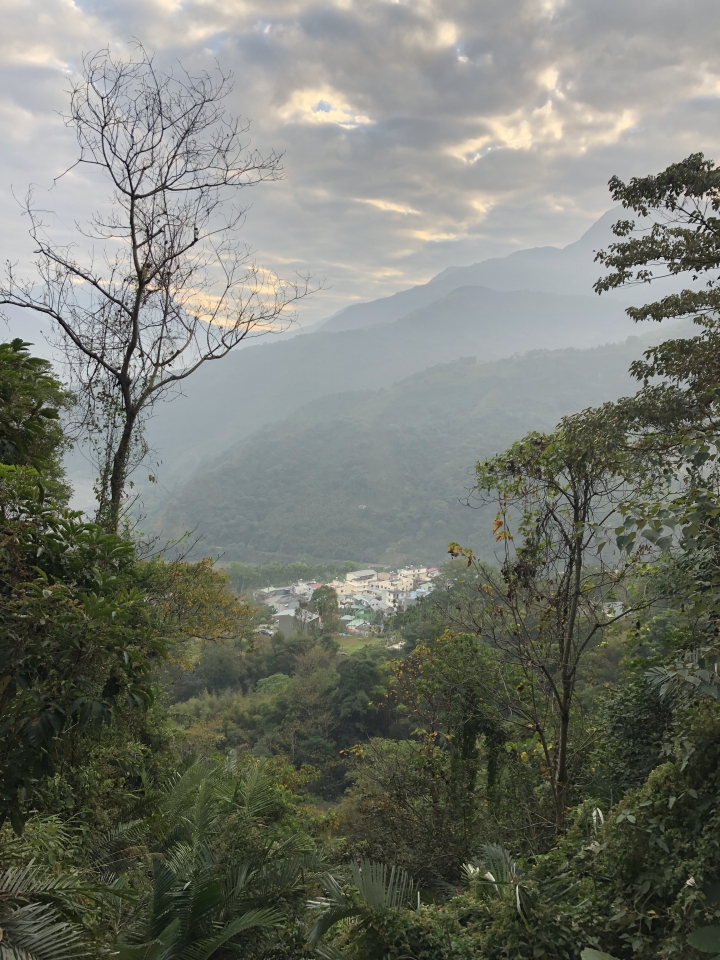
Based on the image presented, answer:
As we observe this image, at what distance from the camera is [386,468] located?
80938mm

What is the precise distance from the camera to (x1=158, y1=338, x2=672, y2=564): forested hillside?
6806cm

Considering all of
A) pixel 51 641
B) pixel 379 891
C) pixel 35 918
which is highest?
pixel 51 641

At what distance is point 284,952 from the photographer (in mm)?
3611

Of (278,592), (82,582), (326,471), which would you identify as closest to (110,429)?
(82,582)

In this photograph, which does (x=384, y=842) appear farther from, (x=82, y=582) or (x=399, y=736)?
(x=399, y=736)

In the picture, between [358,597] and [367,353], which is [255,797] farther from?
[367,353]

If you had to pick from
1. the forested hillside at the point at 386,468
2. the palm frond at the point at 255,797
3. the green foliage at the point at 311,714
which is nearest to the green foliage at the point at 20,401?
the palm frond at the point at 255,797

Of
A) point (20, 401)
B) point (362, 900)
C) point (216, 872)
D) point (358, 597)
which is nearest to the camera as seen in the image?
point (20, 401)

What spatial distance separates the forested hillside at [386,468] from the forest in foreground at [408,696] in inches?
1965

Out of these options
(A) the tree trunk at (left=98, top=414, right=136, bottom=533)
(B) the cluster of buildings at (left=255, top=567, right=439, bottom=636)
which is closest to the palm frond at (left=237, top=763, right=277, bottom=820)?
(A) the tree trunk at (left=98, top=414, right=136, bottom=533)

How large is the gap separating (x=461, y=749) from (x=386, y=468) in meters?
75.4

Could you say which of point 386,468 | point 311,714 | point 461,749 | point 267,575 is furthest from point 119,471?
point 386,468

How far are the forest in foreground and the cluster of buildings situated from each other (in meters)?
22.9

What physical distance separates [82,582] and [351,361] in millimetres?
152923
